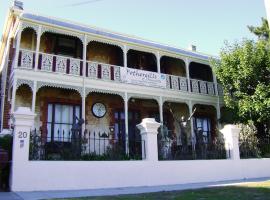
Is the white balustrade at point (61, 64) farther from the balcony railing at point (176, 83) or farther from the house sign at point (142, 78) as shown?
the balcony railing at point (176, 83)

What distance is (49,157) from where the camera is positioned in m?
9.64

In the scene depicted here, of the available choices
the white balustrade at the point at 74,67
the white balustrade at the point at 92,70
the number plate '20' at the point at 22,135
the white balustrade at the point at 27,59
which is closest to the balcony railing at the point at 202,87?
the white balustrade at the point at 92,70

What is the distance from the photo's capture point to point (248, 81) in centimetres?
1498

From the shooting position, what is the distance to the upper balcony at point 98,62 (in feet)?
43.6

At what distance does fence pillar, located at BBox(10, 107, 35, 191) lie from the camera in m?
7.92

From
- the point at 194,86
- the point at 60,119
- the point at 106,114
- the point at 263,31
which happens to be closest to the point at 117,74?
the point at 106,114

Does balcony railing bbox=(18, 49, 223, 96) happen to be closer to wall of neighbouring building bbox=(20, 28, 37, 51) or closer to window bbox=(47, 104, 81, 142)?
wall of neighbouring building bbox=(20, 28, 37, 51)

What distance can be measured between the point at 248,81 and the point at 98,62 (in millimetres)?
7047

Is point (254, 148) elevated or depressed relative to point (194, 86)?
depressed

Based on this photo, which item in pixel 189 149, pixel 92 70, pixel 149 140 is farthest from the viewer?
pixel 92 70

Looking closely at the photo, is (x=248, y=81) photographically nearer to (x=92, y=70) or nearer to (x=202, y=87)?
(x=202, y=87)

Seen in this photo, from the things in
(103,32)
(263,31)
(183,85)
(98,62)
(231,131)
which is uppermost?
(263,31)

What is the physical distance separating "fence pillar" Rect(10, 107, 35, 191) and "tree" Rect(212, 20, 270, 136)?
32.5ft

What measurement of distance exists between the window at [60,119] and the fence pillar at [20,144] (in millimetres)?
5308
